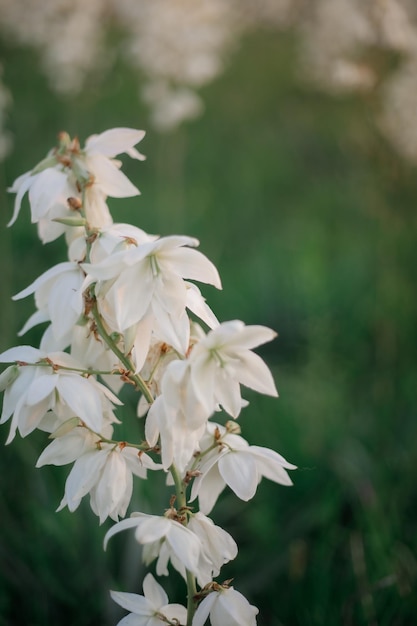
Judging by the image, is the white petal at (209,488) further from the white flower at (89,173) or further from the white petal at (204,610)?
the white flower at (89,173)

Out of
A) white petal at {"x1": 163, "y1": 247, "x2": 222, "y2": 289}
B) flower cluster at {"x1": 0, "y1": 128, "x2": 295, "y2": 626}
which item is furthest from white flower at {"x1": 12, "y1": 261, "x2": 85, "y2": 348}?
white petal at {"x1": 163, "y1": 247, "x2": 222, "y2": 289}

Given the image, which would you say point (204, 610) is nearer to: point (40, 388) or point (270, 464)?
point (270, 464)

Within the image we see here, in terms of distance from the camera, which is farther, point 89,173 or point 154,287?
point 89,173

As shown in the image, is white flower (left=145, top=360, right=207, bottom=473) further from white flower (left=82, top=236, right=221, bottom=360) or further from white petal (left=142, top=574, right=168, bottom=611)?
white petal (left=142, top=574, right=168, bottom=611)

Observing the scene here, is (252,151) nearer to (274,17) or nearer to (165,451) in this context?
(274,17)

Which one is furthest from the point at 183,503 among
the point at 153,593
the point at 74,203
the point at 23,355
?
the point at 74,203

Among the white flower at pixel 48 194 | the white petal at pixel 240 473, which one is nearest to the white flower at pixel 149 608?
the white petal at pixel 240 473
